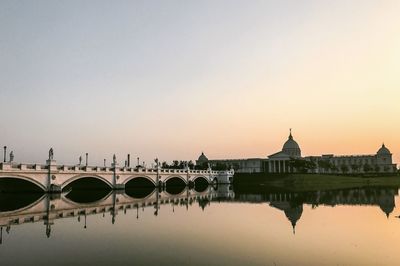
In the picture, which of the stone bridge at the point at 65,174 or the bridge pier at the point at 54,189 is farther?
Result: the bridge pier at the point at 54,189

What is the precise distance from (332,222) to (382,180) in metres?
114

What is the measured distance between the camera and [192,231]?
1191 inches

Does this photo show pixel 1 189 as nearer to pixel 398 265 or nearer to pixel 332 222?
pixel 332 222

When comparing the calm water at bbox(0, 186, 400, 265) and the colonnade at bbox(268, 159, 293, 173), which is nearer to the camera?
the calm water at bbox(0, 186, 400, 265)

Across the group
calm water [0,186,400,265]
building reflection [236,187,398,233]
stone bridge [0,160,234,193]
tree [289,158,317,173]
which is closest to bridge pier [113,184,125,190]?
stone bridge [0,160,234,193]

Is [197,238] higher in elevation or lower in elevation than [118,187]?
lower

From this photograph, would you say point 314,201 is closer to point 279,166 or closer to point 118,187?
point 118,187

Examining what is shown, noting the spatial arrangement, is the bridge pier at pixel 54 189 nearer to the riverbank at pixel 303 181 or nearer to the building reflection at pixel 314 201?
the building reflection at pixel 314 201

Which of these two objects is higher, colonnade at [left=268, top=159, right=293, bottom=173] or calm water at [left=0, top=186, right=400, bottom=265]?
colonnade at [left=268, top=159, right=293, bottom=173]

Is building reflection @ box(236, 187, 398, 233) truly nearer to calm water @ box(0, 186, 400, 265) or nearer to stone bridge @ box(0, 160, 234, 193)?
calm water @ box(0, 186, 400, 265)

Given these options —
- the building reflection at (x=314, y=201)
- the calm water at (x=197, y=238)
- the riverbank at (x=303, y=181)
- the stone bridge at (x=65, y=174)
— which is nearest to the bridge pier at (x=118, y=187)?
the stone bridge at (x=65, y=174)

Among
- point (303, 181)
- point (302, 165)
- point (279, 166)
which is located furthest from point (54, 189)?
point (279, 166)

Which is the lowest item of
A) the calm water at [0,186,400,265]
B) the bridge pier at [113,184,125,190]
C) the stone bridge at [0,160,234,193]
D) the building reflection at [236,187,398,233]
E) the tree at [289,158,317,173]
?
the calm water at [0,186,400,265]

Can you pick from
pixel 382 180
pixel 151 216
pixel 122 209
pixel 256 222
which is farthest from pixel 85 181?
pixel 382 180
